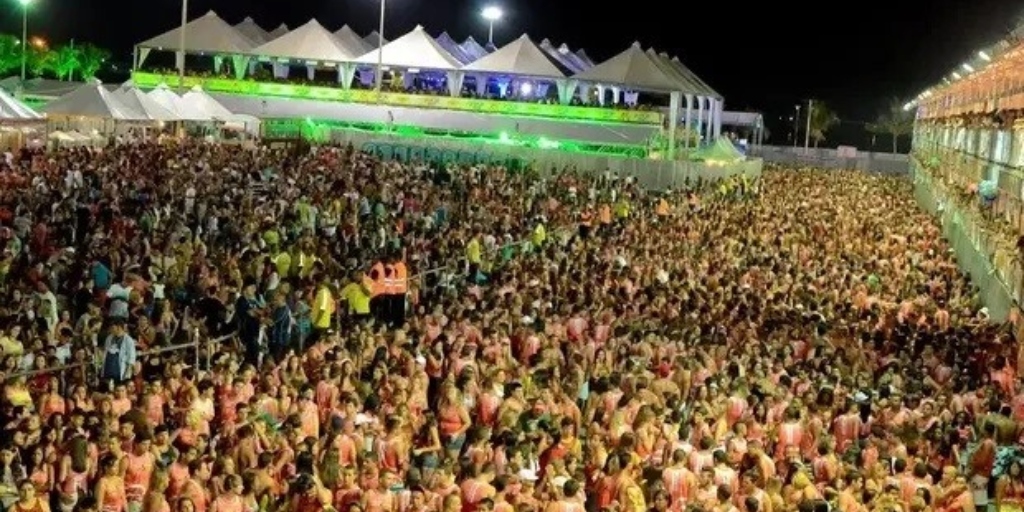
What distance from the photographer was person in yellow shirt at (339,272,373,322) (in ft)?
52.6

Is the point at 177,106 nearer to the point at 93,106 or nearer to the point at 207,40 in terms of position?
the point at 93,106

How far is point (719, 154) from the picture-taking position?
4419 centimetres

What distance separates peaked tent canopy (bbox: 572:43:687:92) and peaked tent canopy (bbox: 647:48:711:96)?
48 centimetres

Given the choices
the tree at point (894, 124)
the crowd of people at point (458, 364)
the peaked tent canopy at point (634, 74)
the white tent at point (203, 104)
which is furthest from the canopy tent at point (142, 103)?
the tree at point (894, 124)

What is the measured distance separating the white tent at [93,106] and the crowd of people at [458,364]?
5552 millimetres

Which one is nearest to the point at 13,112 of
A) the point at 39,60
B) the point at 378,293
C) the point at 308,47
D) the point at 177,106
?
the point at 177,106

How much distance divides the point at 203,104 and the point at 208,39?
72.5 feet

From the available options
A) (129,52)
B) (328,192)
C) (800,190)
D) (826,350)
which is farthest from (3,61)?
(826,350)

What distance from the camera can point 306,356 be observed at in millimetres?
12695

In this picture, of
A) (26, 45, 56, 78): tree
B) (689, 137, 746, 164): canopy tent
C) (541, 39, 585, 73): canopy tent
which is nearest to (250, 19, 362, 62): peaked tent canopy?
(541, 39, 585, 73): canopy tent

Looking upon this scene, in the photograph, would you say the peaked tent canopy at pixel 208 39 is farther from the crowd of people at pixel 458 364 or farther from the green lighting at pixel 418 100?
the crowd of people at pixel 458 364

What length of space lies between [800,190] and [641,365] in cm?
2889

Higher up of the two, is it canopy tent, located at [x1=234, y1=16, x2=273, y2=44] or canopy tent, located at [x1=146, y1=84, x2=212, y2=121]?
canopy tent, located at [x1=234, y1=16, x2=273, y2=44]

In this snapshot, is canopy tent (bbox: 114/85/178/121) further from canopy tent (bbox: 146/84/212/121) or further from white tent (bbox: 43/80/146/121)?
canopy tent (bbox: 146/84/212/121)
